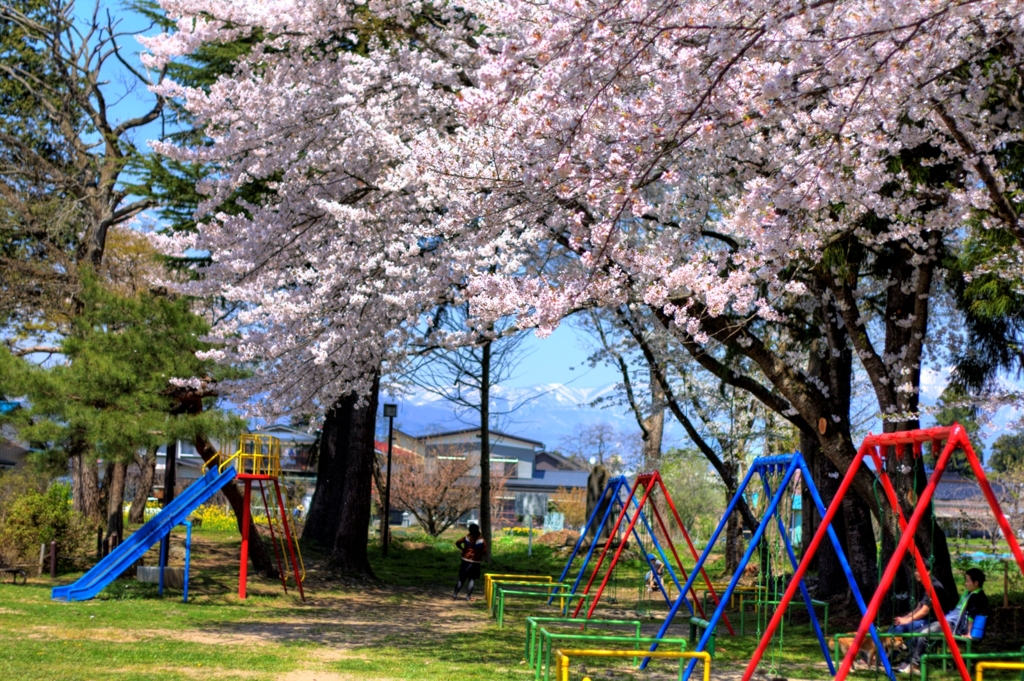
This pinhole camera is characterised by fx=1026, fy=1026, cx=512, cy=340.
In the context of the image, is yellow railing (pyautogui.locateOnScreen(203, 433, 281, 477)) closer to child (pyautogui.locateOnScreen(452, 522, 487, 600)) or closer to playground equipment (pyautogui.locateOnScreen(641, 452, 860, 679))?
child (pyautogui.locateOnScreen(452, 522, 487, 600))

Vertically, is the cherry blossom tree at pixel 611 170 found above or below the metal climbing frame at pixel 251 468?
above

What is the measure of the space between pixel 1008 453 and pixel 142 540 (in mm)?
Answer: 29642

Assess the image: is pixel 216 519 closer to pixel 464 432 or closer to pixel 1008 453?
pixel 1008 453

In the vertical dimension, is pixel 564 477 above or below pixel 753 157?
below

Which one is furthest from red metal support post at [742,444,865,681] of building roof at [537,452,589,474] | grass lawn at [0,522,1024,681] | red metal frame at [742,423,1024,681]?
building roof at [537,452,589,474]

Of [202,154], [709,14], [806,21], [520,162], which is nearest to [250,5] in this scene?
[202,154]

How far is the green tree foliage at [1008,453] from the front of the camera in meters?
23.9

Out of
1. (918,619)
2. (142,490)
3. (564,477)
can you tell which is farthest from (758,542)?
(564,477)

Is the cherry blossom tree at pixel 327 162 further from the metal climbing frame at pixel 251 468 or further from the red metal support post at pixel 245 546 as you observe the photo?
the red metal support post at pixel 245 546

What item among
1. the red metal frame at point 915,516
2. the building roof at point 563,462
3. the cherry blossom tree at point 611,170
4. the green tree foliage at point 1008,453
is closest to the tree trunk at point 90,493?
the cherry blossom tree at point 611,170

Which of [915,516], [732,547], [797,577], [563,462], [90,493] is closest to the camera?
[915,516]

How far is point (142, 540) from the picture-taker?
16422 millimetres

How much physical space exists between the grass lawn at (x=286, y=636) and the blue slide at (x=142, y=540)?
34 cm

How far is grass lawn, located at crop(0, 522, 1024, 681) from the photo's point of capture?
985 centimetres
